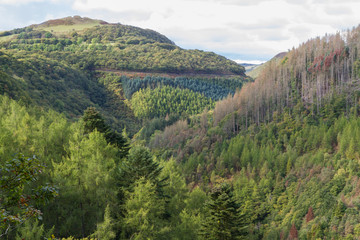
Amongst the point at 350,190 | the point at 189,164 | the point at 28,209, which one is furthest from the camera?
the point at 189,164

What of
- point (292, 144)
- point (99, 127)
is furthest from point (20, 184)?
point (292, 144)

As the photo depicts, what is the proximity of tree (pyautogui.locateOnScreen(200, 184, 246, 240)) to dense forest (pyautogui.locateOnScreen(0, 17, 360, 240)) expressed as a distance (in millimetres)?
122

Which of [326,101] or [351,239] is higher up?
[326,101]

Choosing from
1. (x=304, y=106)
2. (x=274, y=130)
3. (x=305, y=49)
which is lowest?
(x=274, y=130)

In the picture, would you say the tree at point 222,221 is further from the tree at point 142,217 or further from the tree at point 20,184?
the tree at point 20,184

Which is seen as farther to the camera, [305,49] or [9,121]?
[305,49]

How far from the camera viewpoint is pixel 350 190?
236 feet

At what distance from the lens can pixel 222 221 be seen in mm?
33312

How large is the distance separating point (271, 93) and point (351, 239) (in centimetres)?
8251

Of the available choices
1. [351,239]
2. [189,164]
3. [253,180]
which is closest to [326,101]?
[253,180]

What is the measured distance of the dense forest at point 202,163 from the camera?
2766cm

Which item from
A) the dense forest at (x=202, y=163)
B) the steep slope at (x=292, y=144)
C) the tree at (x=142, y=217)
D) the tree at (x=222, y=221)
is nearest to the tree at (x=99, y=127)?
the dense forest at (x=202, y=163)

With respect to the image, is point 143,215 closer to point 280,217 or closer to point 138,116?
point 280,217

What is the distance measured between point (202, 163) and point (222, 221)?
253 feet
